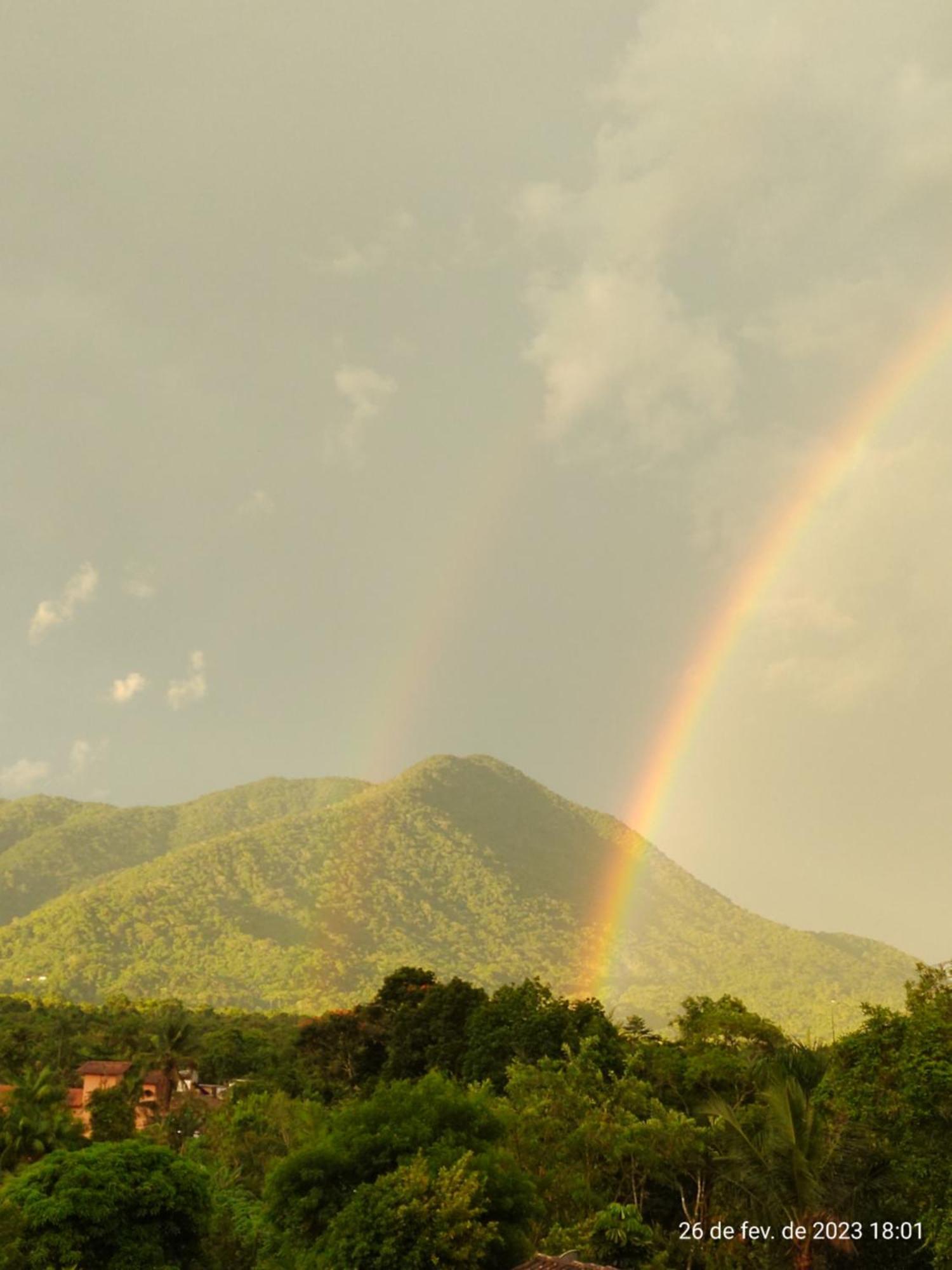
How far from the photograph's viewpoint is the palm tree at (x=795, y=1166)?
22203 millimetres

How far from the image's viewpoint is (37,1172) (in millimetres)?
24562

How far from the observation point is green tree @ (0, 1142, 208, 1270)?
2272cm

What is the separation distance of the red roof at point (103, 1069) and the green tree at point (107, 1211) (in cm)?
5130

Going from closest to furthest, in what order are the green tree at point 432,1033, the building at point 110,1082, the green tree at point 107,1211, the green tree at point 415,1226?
the green tree at point 415,1226 < the green tree at point 107,1211 < the green tree at point 432,1033 < the building at point 110,1082

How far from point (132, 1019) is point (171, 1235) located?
79563 mm

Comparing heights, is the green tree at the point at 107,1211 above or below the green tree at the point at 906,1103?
below

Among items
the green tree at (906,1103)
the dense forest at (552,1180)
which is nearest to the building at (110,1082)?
the dense forest at (552,1180)

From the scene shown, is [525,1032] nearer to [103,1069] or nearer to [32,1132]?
[32,1132]

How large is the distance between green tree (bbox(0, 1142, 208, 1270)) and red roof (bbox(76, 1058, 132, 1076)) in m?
51.3

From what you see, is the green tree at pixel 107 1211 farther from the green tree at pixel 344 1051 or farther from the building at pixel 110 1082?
the building at pixel 110 1082

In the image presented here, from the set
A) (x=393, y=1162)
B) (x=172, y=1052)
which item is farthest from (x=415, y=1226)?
(x=172, y=1052)

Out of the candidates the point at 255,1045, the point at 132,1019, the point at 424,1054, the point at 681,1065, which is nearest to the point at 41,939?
the point at 132,1019

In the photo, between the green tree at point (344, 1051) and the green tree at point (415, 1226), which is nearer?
the green tree at point (415, 1226)

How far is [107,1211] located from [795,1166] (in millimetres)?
16322
